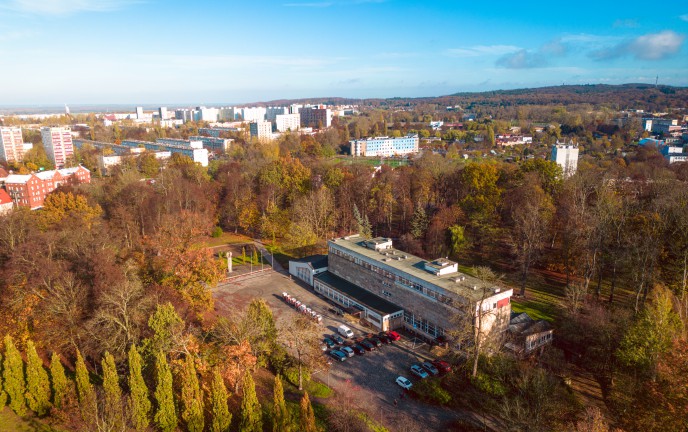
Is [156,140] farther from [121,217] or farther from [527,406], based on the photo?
[527,406]

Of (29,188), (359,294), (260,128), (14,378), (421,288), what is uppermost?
(260,128)

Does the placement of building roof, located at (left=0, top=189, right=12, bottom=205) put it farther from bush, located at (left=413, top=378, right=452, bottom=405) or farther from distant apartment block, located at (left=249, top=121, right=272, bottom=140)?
distant apartment block, located at (left=249, top=121, right=272, bottom=140)

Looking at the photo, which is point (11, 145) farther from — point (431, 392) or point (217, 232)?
point (431, 392)

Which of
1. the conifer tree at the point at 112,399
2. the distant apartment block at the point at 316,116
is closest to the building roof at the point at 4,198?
the conifer tree at the point at 112,399

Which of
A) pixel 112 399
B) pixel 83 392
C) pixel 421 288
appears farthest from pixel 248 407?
pixel 421 288

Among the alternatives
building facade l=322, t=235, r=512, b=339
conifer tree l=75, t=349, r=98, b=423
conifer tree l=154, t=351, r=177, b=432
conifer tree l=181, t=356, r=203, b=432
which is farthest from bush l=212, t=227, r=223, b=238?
conifer tree l=181, t=356, r=203, b=432

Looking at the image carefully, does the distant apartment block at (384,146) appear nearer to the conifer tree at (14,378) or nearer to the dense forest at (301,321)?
the dense forest at (301,321)
